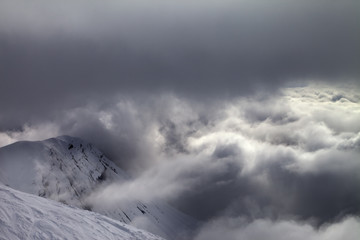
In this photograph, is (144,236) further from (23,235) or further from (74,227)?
(23,235)

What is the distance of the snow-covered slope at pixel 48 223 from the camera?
2007 inches

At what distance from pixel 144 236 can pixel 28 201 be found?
3146 cm

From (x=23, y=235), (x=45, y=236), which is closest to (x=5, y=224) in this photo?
(x=23, y=235)

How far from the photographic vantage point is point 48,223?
191 feet

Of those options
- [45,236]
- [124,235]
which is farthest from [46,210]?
[124,235]

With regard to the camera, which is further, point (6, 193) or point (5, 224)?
point (6, 193)

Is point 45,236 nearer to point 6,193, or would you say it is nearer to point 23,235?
point 23,235

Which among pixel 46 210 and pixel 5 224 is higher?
pixel 46 210

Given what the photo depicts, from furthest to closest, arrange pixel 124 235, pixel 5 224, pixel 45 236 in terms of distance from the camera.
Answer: pixel 124 235
pixel 45 236
pixel 5 224

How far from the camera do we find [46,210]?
2574 inches

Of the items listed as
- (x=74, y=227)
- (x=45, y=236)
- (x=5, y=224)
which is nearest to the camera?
(x=5, y=224)

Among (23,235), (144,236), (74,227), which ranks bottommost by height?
(23,235)

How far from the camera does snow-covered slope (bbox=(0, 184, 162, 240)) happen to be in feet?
167

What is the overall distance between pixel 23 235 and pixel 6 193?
64.7 feet
